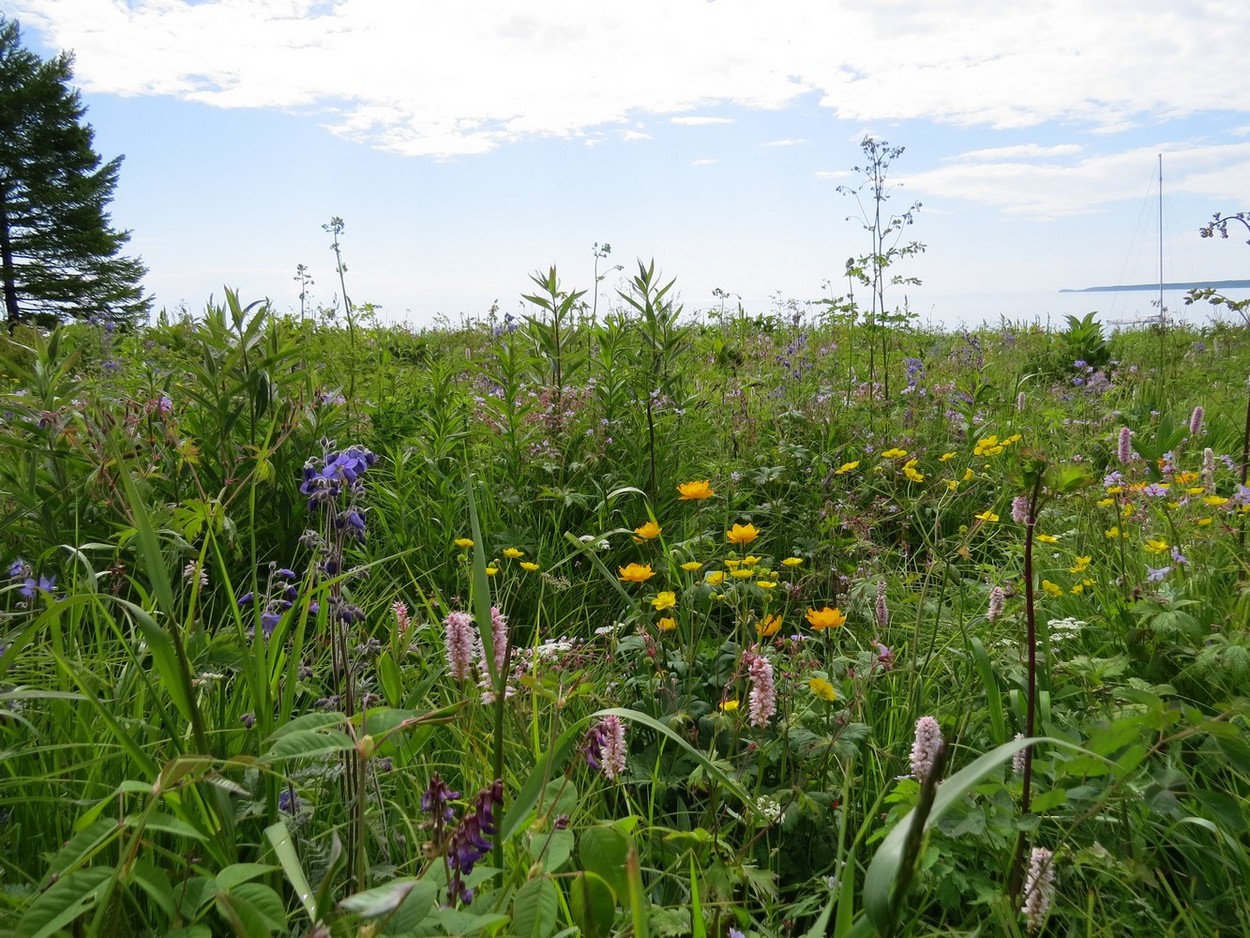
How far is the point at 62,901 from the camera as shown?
95 centimetres

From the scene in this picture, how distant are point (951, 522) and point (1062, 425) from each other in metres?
1.47

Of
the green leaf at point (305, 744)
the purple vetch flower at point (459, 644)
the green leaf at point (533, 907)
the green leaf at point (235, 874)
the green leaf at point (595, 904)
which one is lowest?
the green leaf at point (595, 904)

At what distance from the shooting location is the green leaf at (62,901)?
0.92 m

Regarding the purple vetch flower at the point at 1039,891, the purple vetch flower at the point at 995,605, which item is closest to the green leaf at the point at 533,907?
the purple vetch flower at the point at 1039,891

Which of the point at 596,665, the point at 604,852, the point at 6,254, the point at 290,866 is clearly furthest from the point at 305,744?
the point at 6,254

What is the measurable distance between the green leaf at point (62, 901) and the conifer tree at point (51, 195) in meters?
53.4

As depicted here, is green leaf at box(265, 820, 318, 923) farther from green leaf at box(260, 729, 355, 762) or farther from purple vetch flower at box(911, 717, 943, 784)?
purple vetch flower at box(911, 717, 943, 784)

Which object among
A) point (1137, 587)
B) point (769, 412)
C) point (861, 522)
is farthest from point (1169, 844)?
point (769, 412)

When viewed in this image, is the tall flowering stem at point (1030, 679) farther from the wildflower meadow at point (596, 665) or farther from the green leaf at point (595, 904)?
the green leaf at point (595, 904)

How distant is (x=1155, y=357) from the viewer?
7797 mm

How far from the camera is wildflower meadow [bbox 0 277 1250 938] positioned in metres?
1.09

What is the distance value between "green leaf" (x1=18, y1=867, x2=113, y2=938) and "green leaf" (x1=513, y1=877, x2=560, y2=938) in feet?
1.62

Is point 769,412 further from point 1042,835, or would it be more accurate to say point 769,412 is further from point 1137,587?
point 1042,835

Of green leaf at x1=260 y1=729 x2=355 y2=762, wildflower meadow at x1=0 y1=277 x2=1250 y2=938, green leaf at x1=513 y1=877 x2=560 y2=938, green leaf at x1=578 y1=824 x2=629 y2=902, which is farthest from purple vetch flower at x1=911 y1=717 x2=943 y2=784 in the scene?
green leaf at x1=260 y1=729 x2=355 y2=762
